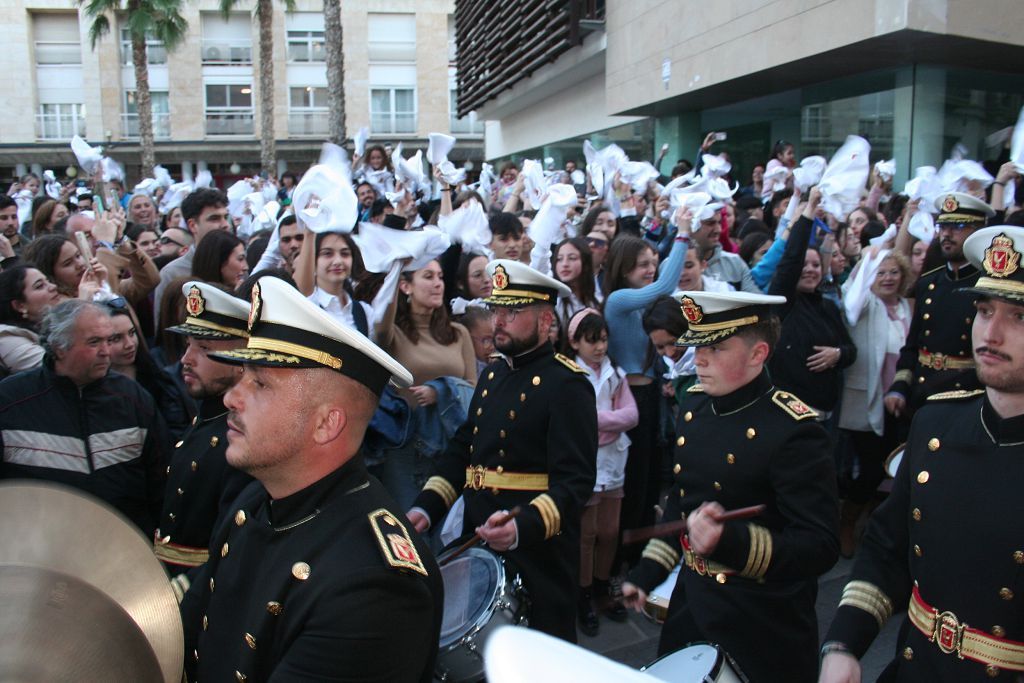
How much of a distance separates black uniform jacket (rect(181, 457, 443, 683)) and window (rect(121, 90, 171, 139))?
44100mm

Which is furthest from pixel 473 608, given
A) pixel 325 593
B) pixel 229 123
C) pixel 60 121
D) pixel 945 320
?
pixel 60 121

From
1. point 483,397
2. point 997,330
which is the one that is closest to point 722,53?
point 483,397

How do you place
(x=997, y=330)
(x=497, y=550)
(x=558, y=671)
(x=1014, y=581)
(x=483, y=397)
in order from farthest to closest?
(x=483, y=397) < (x=497, y=550) < (x=997, y=330) < (x=1014, y=581) < (x=558, y=671)

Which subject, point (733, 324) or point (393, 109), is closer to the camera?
point (733, 324)

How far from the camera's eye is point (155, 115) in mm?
42219

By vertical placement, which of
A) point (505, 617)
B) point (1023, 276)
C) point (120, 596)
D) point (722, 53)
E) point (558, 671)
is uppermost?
point (722, 53)

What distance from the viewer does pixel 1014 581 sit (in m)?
2.34

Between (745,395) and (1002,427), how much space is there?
3.16ft

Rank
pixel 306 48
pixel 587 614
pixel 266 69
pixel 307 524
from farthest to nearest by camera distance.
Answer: pixel 306 48
pixel 266 69
pixel 587 614
pixel 307 524

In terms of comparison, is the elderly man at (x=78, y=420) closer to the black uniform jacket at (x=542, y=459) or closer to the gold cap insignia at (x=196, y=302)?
the gold cap insignia at (x=196, y=302)

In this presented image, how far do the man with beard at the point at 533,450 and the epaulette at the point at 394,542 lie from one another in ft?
4.91

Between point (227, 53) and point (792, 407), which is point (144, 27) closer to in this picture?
point (227, 53)

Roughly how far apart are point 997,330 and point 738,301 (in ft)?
3.04

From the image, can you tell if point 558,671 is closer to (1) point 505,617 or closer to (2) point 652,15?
(1) point 505,617
